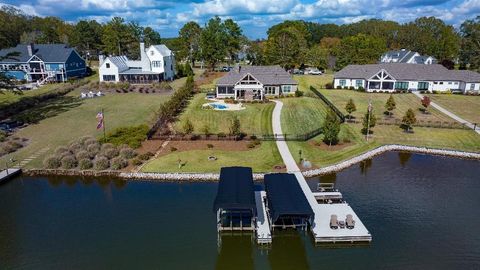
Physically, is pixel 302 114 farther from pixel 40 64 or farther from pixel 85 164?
pixel 40 64

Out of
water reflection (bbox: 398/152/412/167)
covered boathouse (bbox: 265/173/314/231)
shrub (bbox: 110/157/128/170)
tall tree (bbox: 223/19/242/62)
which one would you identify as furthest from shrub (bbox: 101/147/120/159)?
tall tree (bbox: 223/19/242/62)

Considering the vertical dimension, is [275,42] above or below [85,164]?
above

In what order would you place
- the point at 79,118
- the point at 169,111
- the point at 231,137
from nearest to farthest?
the point at 231,137
the point at 169,111
the point at 79,118

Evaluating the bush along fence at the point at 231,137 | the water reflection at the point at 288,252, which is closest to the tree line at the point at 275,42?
the bush along fence at the point at 231,137

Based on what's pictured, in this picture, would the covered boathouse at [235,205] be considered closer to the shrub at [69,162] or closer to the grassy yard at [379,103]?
the shrub at [69,162]

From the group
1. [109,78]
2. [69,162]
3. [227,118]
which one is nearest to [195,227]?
[69,162]

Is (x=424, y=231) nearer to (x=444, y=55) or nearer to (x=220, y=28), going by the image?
(x=220, y=28)
